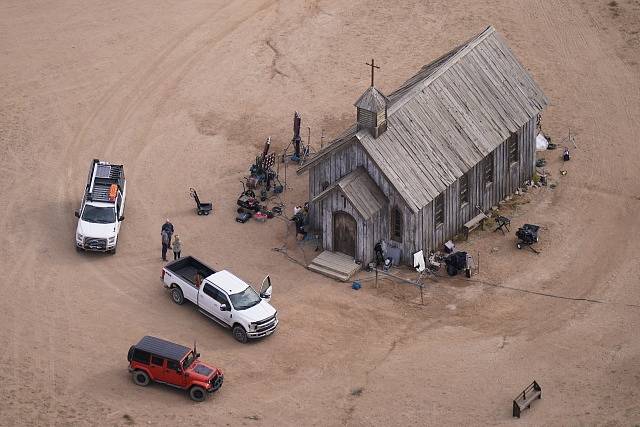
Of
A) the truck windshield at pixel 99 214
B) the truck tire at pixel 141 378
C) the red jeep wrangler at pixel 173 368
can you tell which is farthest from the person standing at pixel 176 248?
the truck tire at pixel 141 378

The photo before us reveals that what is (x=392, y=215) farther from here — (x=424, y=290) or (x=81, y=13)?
(x=81, y=13)

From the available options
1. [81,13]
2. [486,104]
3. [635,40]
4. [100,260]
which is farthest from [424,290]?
[81,13]

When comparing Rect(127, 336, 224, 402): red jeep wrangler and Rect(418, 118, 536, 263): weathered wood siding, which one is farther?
Rect(418, 118, 536, 263): weathered wood siding

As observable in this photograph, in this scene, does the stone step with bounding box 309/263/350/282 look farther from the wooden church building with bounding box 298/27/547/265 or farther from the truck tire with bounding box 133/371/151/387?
the truck tire with bounding box 133/371/151/387

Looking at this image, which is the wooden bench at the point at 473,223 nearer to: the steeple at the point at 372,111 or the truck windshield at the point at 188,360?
the steeple at the point at 372,111

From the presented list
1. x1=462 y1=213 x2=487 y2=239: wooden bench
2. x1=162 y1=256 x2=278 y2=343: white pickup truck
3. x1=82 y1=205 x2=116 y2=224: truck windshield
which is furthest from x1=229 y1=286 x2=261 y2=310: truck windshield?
x1=462 y1=213 x2=487 y2=239: wooden bench
